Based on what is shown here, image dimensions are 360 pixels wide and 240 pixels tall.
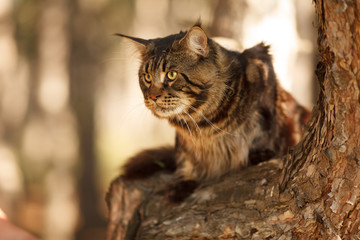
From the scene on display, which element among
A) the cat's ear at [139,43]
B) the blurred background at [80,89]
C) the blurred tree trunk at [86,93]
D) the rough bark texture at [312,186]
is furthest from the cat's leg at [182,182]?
the blurred tree trunk at [86,93]

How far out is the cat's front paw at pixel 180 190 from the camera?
3.44m

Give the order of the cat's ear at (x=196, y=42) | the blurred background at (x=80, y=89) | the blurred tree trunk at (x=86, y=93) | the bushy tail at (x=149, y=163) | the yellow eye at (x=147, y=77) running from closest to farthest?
the cat's ear at (x=196, y=42), the yellow eye at (x=147, y=77), the bushy tail at (x=149, y=163), the blurred background at (x=80, y=89), the blurred tree trunk at (x=86, y=93)

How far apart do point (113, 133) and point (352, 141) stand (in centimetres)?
1354

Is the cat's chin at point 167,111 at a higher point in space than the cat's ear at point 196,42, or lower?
lower

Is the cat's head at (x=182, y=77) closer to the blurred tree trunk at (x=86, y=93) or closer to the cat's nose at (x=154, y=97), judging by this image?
the cat's nose at (x=154, y=97)

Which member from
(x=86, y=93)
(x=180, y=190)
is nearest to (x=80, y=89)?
(x=86, y=93)

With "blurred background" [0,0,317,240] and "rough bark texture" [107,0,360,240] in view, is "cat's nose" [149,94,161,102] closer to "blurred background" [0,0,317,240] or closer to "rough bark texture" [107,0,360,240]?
"rough bark texture" [107,0,360,240]

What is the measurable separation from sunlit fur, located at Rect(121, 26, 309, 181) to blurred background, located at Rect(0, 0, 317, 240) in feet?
4.25

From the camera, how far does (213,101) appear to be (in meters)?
3.27

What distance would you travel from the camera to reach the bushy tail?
3.97 m

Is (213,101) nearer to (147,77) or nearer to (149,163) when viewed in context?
(147,77)

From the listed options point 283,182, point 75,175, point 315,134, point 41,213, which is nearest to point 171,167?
point 283,182

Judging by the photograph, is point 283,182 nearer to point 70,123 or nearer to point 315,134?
point 315,134

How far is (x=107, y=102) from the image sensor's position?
48.8ft
